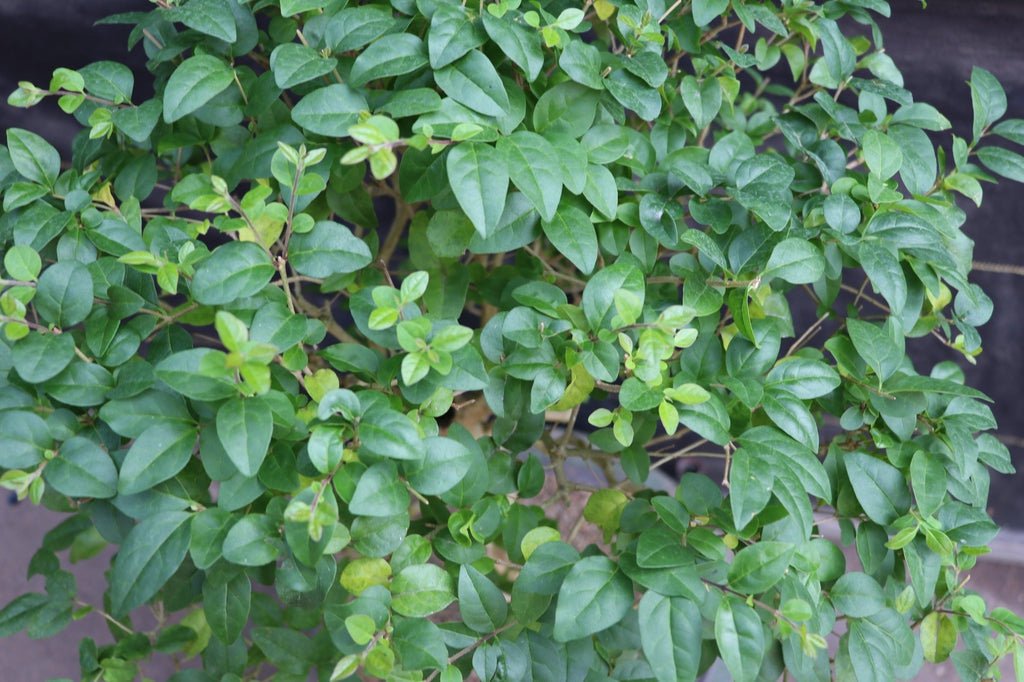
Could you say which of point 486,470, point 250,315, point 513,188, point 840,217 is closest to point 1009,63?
point 840,217

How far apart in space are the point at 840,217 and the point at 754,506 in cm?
28

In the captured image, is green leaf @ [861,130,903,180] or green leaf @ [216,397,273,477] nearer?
green leaf @ [216,397,273,477]

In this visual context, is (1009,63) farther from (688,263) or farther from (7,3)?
(7,3)

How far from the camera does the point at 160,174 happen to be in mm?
979

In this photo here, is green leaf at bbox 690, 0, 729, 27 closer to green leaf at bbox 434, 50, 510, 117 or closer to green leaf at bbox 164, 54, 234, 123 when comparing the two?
green leaf at bbox 434, 50, 510, 117

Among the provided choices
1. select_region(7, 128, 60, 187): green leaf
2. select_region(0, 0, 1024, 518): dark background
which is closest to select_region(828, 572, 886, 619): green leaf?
select_region(7, 128, 60, 187): green leaf

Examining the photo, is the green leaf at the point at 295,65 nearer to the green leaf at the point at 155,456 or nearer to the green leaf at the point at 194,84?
the green leaf at the point at 194,84

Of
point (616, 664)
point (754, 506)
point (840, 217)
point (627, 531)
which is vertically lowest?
point (616, 664)

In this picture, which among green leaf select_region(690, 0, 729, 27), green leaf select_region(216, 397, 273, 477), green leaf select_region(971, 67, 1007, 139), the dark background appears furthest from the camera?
the dark background

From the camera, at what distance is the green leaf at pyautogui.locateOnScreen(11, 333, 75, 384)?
0.69 meters

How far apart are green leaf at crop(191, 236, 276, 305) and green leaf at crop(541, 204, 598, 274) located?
23cm

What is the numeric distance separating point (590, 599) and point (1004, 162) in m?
0.62

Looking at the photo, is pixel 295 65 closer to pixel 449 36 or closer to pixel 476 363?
pixel 449 36

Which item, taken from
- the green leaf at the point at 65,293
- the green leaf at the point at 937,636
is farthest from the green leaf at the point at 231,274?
the green leaf at the point at 937,636
